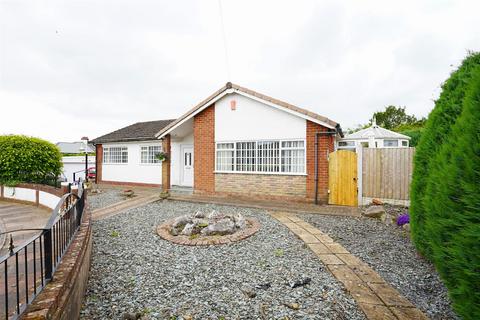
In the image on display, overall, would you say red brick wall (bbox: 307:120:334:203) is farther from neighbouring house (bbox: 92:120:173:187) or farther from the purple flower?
neighbouring house (bbox: 92:120:173:187)

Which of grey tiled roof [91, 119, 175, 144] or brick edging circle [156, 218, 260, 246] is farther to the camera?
grey tiled roof [91, 119, 175, 144]

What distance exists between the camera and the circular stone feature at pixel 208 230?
5.13m

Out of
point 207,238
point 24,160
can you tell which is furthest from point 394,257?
point 24,160

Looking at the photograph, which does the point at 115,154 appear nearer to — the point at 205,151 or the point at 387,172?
the point at 205,151

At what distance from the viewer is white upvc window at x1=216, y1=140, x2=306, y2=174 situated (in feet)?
31.9

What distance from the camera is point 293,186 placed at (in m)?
9.65

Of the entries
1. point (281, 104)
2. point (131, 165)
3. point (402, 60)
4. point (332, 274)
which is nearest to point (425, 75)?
point (402, 60)

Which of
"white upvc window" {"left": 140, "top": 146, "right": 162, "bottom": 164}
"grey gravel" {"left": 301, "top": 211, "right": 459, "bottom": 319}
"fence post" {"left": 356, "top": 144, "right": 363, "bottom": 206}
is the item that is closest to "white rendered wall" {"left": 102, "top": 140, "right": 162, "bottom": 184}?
"white upvc window" {"left": 140, "top": 146, "right": 162, "bottom": 164}

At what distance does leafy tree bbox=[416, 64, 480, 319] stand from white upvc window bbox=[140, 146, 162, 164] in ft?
49.3

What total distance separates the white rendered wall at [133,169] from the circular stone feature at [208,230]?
952cm

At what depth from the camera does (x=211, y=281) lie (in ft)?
11.3

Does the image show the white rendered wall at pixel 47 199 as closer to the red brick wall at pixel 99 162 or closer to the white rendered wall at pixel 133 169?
the white rendered wall at pixel 133 169

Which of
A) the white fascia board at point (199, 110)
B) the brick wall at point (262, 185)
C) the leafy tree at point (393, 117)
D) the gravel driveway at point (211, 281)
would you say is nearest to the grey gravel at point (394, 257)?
the gravel driveway at point (211, 281)

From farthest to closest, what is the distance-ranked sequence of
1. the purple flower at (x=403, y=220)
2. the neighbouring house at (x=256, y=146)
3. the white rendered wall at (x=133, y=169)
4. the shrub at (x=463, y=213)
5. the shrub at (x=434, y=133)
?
the white rendered wall at (x=133, y=169)
the neighbouring house at (x=256, y=146)
the purple flower at (x=403, y=220)
the shrub at (x=434, y=133)
the shrub at (x=463, y=213)
